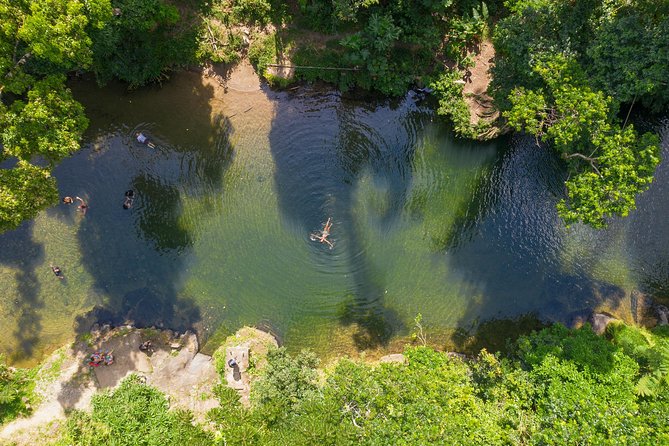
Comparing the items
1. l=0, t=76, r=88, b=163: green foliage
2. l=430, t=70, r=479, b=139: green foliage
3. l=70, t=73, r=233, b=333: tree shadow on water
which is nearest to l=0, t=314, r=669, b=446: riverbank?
l=70, t=73, r=233, b=333: tree shadow on water

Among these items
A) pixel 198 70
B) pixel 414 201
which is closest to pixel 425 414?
pixel 414 201

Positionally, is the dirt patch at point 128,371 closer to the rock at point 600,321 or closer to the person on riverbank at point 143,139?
the person on riverbank at point 143,139

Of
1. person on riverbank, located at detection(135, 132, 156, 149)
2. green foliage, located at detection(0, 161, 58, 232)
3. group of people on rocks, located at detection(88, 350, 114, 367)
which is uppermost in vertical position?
person on riverbank, located at detection(135, 132, 156, 149)

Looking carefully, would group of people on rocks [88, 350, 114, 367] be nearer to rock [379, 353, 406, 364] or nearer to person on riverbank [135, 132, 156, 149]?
person on riverbank [135, 132, 156, 149]

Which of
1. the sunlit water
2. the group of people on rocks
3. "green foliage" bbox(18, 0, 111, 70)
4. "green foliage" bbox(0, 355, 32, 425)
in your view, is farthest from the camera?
the sunlit water

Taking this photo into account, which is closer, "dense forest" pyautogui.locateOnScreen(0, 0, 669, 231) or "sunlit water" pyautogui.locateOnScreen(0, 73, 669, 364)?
"dense forest" pyautogui.locateOnScreen(0, 0, 669, 231)

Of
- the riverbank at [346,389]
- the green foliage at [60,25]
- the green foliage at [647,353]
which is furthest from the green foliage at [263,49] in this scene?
the green foliage at [647,353]
